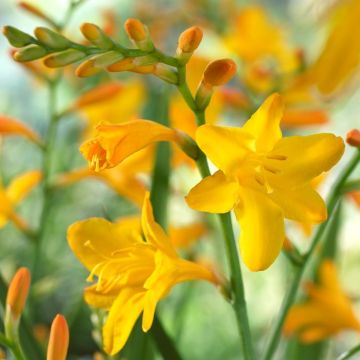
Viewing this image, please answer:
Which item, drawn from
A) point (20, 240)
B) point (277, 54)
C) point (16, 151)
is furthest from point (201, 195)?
point (16, 151)

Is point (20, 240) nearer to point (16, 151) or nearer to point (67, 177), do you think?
point (16, 151)

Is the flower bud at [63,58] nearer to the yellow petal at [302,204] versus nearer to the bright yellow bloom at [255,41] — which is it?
the yellow petal at [302,204]

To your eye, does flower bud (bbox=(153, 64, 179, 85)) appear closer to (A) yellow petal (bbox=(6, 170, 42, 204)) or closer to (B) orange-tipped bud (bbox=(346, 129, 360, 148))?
(B) orange-tipped bud (bbox=(346, 129, 360, 148))

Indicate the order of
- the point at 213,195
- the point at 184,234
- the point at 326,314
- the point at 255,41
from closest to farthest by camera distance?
the point at 213,195 → the point at 326,314 → the point at 184,234 → the point at 255,41

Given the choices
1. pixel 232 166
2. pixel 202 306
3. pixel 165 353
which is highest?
pixel 232 166

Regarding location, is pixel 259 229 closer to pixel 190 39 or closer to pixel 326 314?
pixel 190 39

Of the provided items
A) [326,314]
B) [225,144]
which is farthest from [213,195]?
[326,314]
